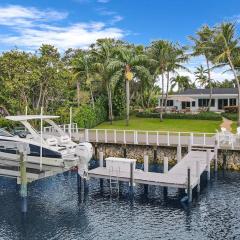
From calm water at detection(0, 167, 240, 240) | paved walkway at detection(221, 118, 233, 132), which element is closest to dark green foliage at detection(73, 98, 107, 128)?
paved walkway at detection(221, 118, 233, 132)

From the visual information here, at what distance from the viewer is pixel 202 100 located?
7656 cm

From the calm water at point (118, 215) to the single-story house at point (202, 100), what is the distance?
40.9 meters

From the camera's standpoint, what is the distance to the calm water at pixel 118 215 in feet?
78.1

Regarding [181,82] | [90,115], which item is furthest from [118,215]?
[181,82]

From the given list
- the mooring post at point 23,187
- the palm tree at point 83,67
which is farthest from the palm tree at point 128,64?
the mooring post at point 23,187

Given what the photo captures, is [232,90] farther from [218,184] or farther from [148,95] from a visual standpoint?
→ [218,184]

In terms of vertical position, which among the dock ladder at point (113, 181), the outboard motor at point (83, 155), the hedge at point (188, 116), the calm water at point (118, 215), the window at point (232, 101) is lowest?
the calm water at point (118, 215)

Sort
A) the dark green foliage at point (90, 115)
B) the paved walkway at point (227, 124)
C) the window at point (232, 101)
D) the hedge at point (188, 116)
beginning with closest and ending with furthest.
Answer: the dark green foliage at point (90, 115) → the paved walkway at point (227, 124) → the hedge at point (188, 116) → the window at point (232, 101)

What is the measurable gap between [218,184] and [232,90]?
150 ft

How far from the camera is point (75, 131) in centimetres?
4550

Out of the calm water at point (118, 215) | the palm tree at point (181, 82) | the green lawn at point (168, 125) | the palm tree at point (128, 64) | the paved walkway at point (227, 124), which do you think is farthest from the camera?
the palm tree at point (181, 82)

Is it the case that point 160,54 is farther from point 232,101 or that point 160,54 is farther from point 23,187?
point 23,187

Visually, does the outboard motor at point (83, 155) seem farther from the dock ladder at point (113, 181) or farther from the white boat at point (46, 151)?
the dock ladder at point (113, 181)

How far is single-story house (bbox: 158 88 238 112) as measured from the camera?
239 feet
